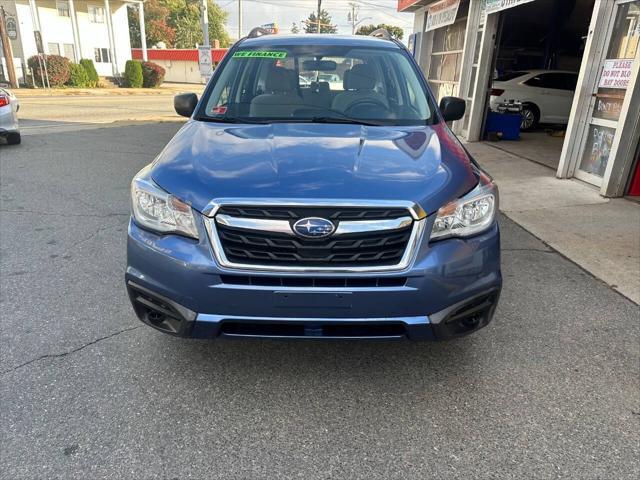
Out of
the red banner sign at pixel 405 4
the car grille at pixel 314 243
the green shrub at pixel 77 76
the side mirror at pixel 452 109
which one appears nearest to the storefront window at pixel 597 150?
the side mirror at pixel 452 109

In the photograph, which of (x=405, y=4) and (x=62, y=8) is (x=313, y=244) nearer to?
(x=405, y=4)

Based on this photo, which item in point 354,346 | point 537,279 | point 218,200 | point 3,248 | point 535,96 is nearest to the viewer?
point 218,200

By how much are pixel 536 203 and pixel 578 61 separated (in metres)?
16.3

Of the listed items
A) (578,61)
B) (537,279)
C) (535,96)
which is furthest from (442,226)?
(578,61)

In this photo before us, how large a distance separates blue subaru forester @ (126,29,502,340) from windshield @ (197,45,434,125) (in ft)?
2.49

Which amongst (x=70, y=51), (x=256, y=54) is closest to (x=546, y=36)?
(x=256, y=54)

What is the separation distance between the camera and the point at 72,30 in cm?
3297

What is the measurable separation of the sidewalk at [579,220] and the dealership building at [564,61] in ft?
1.38

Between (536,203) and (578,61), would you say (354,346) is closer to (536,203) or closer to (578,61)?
(536,203)

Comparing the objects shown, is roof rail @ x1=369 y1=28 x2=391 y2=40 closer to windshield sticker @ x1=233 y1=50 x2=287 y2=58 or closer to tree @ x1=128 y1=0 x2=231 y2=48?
windshield sticker @ x1=233 y1=50 x2=287 y2=58

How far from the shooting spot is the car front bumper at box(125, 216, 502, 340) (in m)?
2.24

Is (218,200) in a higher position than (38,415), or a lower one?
higher

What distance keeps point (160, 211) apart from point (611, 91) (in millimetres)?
6719

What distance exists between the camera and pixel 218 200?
7.43 ft
